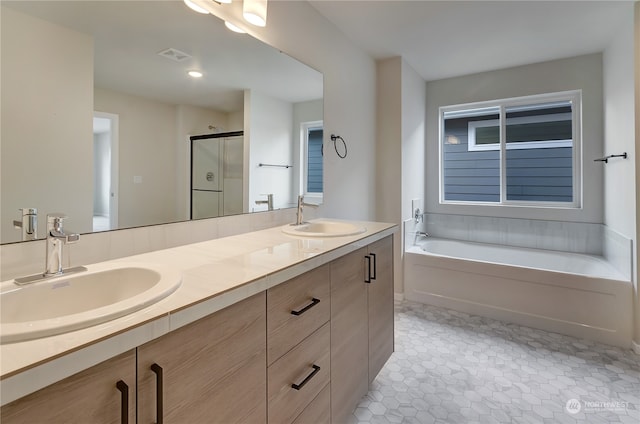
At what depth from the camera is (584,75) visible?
2.99 metres

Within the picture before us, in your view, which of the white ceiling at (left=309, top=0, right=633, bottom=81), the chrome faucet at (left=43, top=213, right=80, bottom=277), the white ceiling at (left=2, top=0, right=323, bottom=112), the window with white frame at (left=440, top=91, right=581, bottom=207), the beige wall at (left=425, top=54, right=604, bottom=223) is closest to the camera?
the chrome faucet at (left=43, top=213, right=80, bottom=277)

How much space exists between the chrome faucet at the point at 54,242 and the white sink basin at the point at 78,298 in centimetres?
4

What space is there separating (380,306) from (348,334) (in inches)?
15.8

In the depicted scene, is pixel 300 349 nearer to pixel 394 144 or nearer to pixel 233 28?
pixel 233 28

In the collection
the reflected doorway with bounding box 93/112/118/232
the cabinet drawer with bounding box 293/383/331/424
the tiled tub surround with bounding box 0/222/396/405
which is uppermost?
the reflected doorway with bounding box 93/112/118/232

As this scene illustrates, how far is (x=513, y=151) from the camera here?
137 inches

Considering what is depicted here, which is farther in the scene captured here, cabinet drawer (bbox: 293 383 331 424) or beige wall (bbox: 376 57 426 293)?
beige wall (bbox: 376 57 426 293)

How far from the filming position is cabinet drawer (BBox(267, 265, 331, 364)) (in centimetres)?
97

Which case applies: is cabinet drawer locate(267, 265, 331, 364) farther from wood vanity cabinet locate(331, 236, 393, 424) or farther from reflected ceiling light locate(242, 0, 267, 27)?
reflected ceiling light locate(242, 0, 267, 27)

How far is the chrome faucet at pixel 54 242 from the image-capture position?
2.80 feet

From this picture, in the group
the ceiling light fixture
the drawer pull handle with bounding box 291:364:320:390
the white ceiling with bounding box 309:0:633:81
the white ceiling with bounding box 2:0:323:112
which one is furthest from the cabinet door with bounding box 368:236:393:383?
the white ceiling with bounding box 309:0:633:81

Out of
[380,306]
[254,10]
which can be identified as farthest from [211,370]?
[254,10]

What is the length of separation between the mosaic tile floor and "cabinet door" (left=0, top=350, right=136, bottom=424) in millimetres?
1317

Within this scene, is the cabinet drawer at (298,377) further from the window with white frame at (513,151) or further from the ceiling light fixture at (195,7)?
the window with white frame at (513,151)
